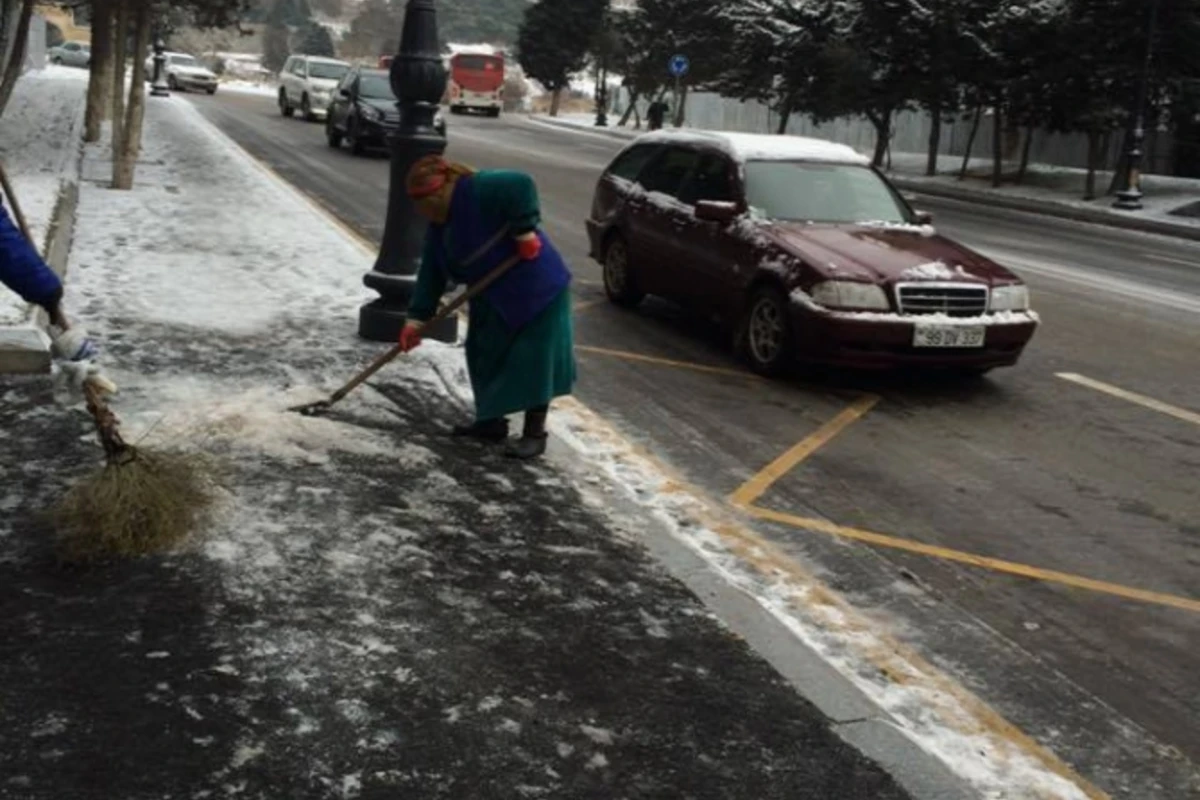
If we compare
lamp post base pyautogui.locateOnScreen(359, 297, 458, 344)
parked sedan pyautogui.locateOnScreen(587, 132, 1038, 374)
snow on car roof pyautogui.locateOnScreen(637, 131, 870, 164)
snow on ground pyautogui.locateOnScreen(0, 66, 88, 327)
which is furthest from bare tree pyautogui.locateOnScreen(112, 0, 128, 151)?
lamp post base pyautogui.locateOnScreen(359, 297, 458, 344)

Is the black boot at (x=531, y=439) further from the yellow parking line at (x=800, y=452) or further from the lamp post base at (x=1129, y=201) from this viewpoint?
the lamp post base at (x=1129, y=201)

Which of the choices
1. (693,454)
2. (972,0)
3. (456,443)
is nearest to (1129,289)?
(693,454)

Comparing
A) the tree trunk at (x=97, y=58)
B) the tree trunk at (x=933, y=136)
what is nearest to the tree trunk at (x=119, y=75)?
the tree trunk at (x=97, y=58)

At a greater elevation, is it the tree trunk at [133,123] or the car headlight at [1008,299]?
the tree trunk at [133,123]

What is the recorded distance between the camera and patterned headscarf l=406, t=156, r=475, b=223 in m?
6.02

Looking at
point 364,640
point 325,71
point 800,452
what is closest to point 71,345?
point 364,640

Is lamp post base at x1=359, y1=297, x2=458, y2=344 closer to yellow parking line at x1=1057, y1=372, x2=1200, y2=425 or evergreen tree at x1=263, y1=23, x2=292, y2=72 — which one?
yellow parking line at x1=1057, y1=372, x2=1200, y2=425

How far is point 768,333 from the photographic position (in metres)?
8.76

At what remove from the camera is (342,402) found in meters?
6.71

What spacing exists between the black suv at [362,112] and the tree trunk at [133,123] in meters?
6.77

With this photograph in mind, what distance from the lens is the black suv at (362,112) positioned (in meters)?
25.3

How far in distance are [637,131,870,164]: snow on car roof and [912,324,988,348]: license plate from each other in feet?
7.10

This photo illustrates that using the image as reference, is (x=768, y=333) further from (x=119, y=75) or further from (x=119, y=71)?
(x=119, y=71)

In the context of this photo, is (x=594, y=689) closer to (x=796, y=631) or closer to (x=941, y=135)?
(x=796, y=631)
